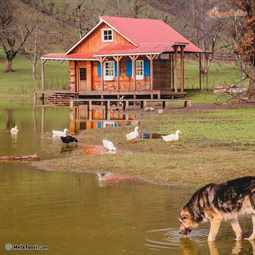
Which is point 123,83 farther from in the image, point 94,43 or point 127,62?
point 94,43

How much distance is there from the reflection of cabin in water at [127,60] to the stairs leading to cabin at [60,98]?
616 millimetres

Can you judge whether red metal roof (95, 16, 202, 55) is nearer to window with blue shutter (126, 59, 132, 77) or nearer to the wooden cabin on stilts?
the wooden cabin on stilts

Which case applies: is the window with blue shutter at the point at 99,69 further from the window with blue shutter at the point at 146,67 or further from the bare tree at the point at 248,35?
the bare tree at the point at 248,35

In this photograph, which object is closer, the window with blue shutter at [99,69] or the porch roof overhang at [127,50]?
the porch roof overhang at [127,50]

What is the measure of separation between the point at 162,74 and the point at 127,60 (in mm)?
2790

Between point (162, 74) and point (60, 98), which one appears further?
point (60, 98)

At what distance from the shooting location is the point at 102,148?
29141 millimetres

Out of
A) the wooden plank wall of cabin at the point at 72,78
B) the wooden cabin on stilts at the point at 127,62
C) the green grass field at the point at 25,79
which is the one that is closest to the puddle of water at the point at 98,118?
the wooden cabin on stilts at the point at 127,62

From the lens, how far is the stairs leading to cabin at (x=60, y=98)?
61500 mm

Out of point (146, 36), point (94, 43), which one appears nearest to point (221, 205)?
point (146, 36)

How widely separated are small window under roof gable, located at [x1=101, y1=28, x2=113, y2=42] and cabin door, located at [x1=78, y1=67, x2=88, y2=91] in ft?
9.25

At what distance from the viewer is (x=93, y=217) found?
53.7 ft

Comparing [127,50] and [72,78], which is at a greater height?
[127,50]

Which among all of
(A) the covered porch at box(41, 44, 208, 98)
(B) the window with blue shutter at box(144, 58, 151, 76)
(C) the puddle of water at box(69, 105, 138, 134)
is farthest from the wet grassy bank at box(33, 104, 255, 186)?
(B) the window with blue shutter at box(144, 58, 151, 76)
